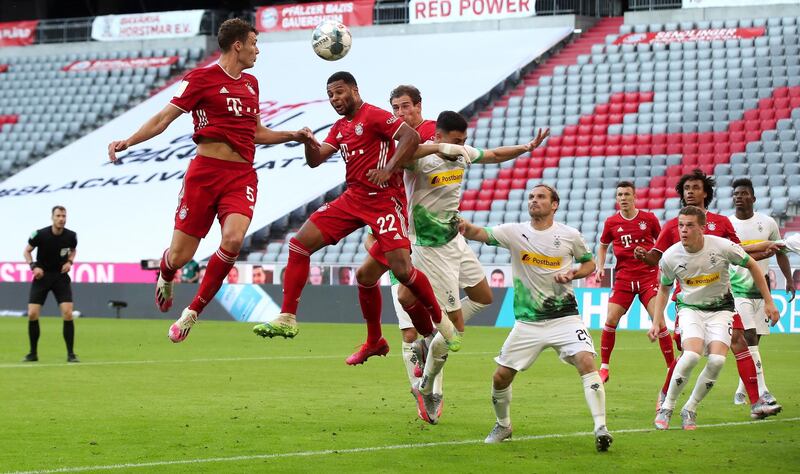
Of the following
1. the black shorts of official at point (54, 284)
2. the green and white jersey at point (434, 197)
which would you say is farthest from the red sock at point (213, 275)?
the black shorts of official at point (54, 284)

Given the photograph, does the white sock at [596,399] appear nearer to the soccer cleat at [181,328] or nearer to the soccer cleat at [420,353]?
the soccer cleat at [420,353]

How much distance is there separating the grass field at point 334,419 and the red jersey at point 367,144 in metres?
2.03

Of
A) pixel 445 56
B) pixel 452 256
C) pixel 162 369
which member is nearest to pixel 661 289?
pixel 452 256

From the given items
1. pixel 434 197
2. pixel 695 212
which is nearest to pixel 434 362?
pixel 434 197

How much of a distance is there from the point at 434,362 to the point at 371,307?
30.8 inches

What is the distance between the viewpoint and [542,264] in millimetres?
9992

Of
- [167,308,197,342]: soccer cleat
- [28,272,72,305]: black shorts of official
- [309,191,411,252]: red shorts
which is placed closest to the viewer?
[167,308,197,342]: soccer cleat

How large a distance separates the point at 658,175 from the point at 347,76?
67.8 feet

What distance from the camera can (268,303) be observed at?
92.6ft

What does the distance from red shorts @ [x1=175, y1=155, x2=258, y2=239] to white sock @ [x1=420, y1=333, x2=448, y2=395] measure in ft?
6.67

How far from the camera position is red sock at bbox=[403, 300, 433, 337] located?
10.9 metres

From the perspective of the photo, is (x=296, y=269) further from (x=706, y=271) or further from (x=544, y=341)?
(x=706, y=271)

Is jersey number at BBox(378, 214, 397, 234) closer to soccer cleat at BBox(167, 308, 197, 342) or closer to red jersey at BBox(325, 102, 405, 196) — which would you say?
red jersey at BBox(325, 102, 405, 196)

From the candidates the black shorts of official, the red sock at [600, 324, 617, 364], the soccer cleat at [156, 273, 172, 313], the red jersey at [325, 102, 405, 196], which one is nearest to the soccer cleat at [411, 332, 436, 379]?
the red jersey at [325, 102, 405, 196]
